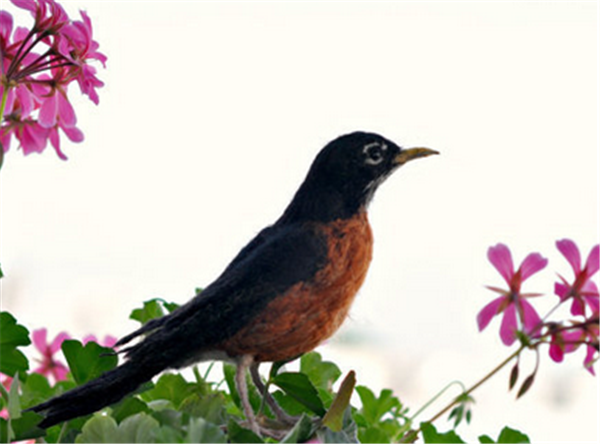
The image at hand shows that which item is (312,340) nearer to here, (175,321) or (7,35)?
(175,321)

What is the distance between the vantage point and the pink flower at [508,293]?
114 cm

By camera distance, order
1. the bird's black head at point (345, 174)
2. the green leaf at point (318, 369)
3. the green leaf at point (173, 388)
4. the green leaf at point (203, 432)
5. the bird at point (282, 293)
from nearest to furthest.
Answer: the green leaf at point (203, 432)
the bird at point (282, 293)
the bird's black head at point (345, 174)
the green leaf at point (173, 388)
the green leaf at point (318, 369)

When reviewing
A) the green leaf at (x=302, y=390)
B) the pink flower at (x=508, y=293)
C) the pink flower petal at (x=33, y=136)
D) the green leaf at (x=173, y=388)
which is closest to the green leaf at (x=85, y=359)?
the green leaf at (x=173, y=388)

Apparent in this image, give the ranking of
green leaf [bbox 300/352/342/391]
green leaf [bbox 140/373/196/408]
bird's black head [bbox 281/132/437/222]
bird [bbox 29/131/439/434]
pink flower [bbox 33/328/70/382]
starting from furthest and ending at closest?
pink flower [bbox 33/328/70/382]
green leaf [bbox 300/352/342/391]
green leaf [bbox 140/373/196/408]
bird's black head [bbox 281/132/437/222]
bird [bbox 29/131/439/434]

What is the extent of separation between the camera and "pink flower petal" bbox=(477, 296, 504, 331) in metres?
1.16

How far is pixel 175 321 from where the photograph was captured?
43.8 inches

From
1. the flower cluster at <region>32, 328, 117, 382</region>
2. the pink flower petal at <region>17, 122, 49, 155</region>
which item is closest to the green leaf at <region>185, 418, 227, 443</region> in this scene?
the pink flower petal at <region>17, 122, 49, 155</region>

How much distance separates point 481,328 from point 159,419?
373 mm

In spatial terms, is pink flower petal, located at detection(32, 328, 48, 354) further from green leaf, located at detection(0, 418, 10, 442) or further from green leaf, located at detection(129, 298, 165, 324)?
green leaf, located at detection(0, 418, 10, 442)

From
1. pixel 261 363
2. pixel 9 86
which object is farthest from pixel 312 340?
pixel 9 86

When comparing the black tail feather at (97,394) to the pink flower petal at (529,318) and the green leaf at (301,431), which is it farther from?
the pink flower petal at (529,318)

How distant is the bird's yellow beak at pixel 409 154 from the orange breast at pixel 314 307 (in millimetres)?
94

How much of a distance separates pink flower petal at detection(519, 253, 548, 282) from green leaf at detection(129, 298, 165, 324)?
21.4 inches

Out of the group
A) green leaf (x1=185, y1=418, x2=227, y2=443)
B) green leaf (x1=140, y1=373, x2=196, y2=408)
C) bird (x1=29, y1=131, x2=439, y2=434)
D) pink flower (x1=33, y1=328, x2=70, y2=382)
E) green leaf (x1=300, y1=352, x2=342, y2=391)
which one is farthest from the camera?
pink flower (x1=33, y1=328, x2=70, y2=382)
